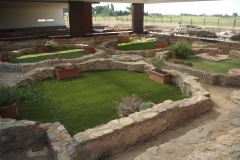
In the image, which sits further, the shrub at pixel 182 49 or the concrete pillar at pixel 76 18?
the concrete pillar at pixel 76 18

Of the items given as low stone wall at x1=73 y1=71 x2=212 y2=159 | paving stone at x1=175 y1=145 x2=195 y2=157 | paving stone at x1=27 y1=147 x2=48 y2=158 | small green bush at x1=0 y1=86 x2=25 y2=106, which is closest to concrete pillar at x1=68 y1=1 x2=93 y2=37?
small green bush at x1=0 y1=86 x2=25 y2=106

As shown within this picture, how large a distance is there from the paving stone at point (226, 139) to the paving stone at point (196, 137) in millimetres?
207

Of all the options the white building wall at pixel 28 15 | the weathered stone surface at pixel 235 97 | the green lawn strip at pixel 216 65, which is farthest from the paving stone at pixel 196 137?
the white building wall at pixel 28 15

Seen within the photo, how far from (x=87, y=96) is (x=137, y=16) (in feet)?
44.8

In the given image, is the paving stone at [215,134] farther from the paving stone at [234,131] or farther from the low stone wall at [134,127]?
the low stone wall at [134,127]

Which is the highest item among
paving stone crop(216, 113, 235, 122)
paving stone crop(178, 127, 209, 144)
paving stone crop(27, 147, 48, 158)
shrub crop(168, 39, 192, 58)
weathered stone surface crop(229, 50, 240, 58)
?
shrub crop(168, 39, 192, 58)

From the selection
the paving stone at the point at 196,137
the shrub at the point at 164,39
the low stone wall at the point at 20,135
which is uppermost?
the shrub at the point at 164,39

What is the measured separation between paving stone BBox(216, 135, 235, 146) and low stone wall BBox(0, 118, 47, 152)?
3.20 metres

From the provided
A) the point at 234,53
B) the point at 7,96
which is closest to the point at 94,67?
the point at 7,96

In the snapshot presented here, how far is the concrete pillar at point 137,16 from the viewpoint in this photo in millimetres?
17814

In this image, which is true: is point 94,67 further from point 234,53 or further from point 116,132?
point 234,53

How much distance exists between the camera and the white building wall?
1811 cm

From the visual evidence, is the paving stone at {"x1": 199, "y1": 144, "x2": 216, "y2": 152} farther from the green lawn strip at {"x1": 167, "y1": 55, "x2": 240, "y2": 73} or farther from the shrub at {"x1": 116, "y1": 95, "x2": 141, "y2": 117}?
the green lawn strip at {"x1": 167, "y1": 55, "x2": 240, "y2": 73}

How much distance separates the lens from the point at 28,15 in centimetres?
1964
